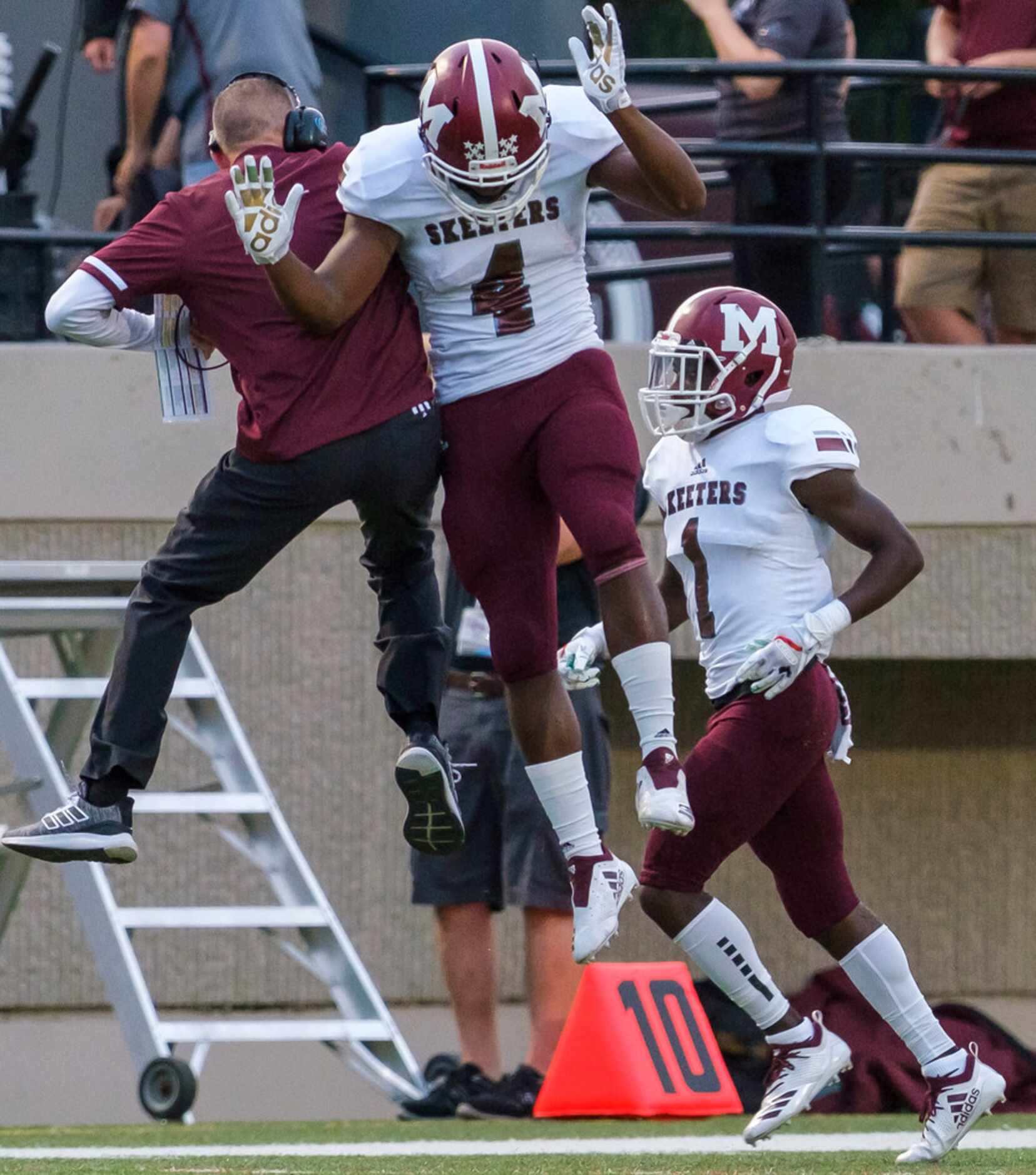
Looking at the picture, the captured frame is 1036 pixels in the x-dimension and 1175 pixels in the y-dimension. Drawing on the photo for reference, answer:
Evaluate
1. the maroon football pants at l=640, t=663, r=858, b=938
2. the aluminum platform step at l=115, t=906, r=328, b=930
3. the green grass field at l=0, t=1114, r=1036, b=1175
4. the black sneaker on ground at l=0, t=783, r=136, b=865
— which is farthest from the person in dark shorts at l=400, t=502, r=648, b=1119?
the black sneaker on ground at l=0, t=783, r=136, b=865

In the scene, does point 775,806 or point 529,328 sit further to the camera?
point 775,806

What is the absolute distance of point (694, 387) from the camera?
5.61 metres

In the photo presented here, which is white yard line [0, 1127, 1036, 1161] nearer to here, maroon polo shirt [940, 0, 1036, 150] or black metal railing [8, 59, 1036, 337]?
black metal railing [8, 59, 1036, 337]

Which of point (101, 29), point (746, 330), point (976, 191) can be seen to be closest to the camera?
point (746, 330)

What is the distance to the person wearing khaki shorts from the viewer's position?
8.16 meters

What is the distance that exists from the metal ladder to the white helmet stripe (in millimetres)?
2355

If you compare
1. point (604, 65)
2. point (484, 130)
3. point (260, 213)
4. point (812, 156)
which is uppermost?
point (604, 65)

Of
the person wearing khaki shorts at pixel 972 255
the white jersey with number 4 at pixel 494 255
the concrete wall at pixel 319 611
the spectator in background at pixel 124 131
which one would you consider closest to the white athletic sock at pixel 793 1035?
the white jersey with number 4 at pixel 494 255

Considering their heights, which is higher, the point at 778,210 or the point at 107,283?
the point at 107,283

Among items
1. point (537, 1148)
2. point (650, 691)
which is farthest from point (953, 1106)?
point (650, 691)

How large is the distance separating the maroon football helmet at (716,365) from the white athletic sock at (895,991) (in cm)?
131

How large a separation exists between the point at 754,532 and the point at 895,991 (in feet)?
3.81

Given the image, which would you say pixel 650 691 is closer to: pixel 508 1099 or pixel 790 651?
pixel 790 651

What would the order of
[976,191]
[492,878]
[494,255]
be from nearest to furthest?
[494,255] < [492,878] < [976,191]
